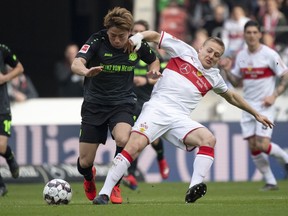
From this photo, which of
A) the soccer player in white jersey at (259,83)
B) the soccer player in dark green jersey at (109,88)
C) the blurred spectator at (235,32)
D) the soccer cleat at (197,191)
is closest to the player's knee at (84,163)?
the soccer player in dark green jersey at (109,88)

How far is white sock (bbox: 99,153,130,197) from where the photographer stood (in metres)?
12.4

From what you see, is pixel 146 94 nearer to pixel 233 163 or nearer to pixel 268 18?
pixel 233 163

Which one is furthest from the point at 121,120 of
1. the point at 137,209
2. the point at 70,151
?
the point at 70,151

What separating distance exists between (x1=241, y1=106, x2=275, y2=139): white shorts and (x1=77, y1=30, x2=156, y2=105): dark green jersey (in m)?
4.28

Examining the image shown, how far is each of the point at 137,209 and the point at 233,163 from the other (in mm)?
9252

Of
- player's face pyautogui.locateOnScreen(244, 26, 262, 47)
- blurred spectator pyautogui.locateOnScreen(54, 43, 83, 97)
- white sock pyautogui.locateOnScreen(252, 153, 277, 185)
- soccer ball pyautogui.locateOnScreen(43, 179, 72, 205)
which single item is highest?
player's face pyautogui.locateOnScreen(244, 26, 262, 47)

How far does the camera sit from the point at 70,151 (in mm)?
21125

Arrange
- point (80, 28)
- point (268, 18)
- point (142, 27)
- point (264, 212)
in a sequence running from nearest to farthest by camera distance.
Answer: point (264, 212), point (142, 27), point (268, 18), point (80, 28)

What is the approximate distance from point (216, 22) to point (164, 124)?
38.4ft

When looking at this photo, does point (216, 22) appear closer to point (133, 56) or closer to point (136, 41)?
point (133, 56)

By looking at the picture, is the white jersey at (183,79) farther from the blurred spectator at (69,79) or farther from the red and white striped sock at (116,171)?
the blurred spectator at (69,79)

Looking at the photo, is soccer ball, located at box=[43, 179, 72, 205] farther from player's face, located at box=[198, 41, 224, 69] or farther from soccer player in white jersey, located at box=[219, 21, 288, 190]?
soccer player in white jersey, located at box=[219, 21, 288, 190]

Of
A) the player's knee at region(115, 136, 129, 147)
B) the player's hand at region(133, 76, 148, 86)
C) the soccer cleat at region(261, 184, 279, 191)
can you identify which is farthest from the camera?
the soccer cleat at region(261, 184, 279, 191)

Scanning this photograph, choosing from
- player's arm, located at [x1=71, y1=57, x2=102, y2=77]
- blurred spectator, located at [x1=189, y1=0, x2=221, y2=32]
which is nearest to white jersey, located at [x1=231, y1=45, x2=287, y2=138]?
player's arm, located at [x1=71, y1=57, x2=102, y2=77]
